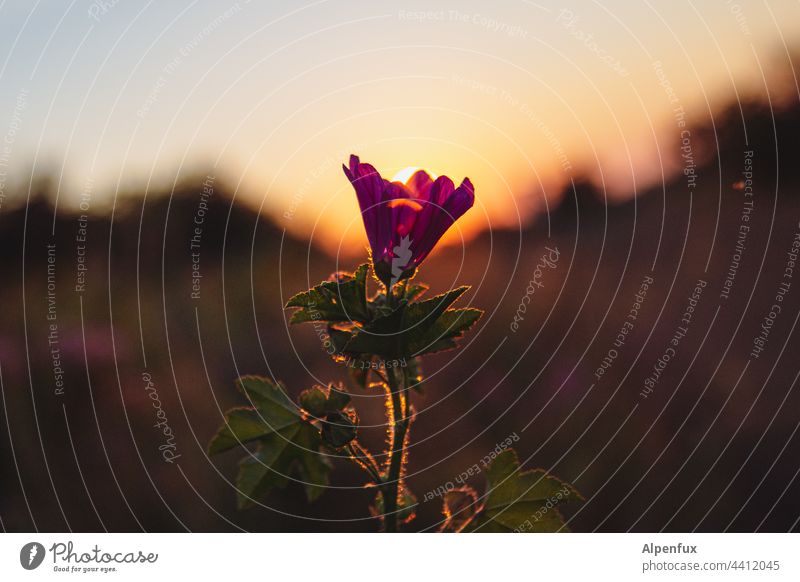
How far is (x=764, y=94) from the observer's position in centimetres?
336

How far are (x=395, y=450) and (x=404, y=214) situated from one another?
1.35 feet

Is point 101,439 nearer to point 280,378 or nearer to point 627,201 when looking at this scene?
point 280,378

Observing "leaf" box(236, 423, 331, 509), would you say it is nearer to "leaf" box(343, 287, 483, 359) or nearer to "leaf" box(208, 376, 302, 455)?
"leaf" box(208, 376, 302, 455)

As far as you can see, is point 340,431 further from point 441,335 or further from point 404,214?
point 404,214

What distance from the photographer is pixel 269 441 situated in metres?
1.60

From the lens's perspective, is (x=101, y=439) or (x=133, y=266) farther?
(x=133, y=266)

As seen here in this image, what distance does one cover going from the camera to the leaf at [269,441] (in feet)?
5.11

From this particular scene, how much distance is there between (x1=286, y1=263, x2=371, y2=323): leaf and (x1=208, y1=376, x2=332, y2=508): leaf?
299 millimetres

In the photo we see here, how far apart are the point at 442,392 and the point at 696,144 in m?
1.66

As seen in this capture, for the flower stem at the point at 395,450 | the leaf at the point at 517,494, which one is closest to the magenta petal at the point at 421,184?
the flower stem at the point at 395,450
